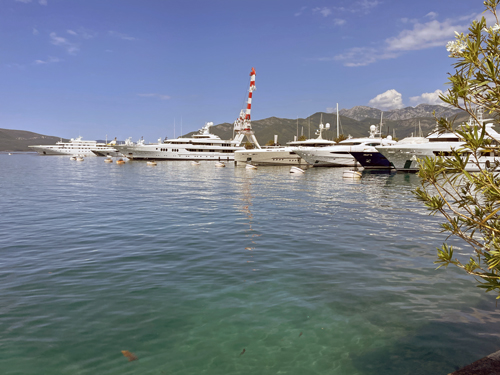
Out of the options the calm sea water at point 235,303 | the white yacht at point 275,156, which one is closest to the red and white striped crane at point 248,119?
the white yacht at point 275,156

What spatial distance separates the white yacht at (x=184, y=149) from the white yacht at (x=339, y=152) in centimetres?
4476

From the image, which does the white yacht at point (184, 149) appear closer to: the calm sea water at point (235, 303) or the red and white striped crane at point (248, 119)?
the red and white striped crane at point (248, 119)

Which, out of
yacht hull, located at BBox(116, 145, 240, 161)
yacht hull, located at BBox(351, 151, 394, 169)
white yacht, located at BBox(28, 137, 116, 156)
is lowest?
yacht hull, located at BBox(351, 151, 394, 169)

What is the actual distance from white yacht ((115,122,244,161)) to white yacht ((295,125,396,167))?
147 ft

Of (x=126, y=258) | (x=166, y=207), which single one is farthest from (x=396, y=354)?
(x=166, y=207)

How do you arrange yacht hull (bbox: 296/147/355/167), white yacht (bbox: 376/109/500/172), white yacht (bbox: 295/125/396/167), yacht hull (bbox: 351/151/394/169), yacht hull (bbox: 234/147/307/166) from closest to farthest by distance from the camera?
white yacht (bbox: 376/109/500/172) → yacht hull (bbox: 351/151/394/169) → white yacht (bbox: 295/125/396/167) → yacht hull (bbox: 296/147/355/167) → yacht hull (bbox: 234/147/307/166)

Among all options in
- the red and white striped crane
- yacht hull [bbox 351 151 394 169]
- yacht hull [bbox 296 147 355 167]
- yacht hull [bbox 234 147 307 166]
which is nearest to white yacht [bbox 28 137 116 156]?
the red and white striped crane

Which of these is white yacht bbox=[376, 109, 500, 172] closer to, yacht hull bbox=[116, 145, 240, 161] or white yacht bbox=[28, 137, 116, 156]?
yacht hull bbox=[116, 145, 240, 161]

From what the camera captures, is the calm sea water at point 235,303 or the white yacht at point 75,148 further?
the white yacht at point 75,148

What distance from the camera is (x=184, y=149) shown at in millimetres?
98000

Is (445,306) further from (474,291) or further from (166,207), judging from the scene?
(166,207)

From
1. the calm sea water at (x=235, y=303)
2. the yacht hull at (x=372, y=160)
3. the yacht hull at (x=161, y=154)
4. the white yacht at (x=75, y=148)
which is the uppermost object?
the white yacht at (x=75, y=148)

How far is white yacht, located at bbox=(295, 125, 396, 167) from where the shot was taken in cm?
5519

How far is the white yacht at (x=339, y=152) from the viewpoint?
55.2 metres
